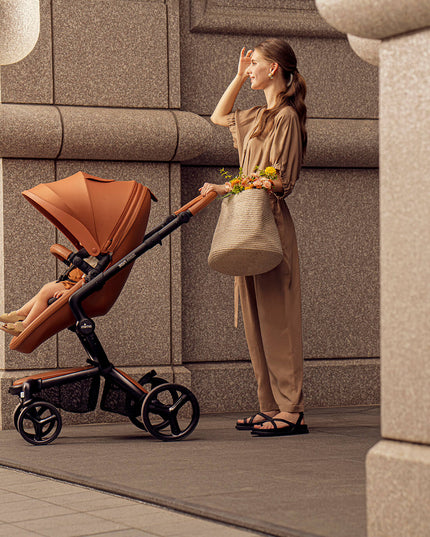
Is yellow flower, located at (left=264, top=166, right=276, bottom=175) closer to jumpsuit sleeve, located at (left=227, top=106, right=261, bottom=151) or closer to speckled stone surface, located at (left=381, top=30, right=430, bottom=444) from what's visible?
jumpsuit sleeve, located at (left=227, top=106, right=261, bottom=151)

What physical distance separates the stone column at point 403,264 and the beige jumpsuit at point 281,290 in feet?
8.40

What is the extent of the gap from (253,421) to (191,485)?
1.82 m

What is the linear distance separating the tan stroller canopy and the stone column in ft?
8.59

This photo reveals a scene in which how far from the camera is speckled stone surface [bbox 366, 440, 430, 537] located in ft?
8.86

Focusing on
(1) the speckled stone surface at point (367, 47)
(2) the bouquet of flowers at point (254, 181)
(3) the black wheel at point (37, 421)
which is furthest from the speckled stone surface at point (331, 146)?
(1) the speckled stone surface at point (367, 47)

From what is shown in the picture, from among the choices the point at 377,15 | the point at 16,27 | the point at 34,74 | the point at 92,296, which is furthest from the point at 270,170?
the point at 377,15

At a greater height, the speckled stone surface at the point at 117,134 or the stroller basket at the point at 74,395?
the speckled stone surface at the point at 117,134

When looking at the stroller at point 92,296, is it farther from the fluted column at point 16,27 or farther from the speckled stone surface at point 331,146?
the speckled stone surface at point 331,146

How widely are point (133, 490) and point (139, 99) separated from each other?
11.4ft

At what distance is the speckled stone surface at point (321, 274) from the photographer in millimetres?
7000

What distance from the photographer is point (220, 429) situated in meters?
5.85

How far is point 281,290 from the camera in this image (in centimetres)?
561

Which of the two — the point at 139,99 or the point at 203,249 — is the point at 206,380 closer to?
the point at 203,249

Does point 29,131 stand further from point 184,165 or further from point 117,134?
point 184,165
